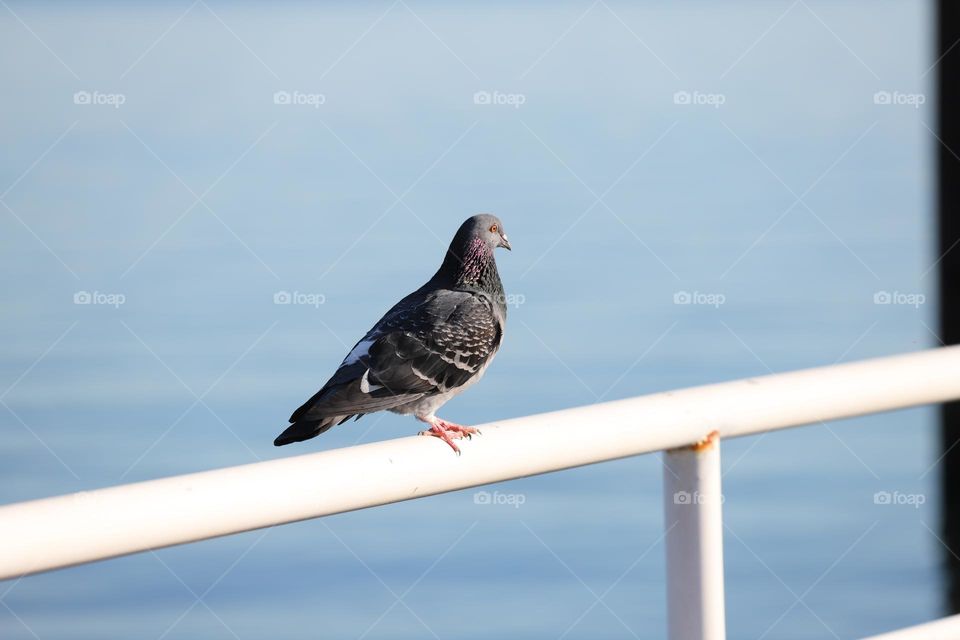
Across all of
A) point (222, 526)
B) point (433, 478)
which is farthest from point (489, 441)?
point (222, 526)

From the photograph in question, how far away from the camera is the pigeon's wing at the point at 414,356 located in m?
2.97

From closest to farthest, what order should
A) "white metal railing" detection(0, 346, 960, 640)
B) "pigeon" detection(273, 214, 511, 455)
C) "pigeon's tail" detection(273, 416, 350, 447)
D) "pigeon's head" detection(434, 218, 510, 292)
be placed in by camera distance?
"white metal railing" detection(0, 346, 960, 640) → "pigeon's tail" detection(273, 416, 350, 447) → "pigeon" detection(273, 214, 511, 455) → "pigeon's head" detection(434, 218, 510, 292)

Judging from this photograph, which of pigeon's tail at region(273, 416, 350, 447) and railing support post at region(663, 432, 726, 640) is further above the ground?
pigeon's tail at region(273, 416, 350, 447)

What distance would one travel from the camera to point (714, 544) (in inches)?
59.3

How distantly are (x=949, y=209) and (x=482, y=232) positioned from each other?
2824 millimetres

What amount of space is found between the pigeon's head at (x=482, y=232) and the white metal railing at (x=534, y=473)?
6.88ft

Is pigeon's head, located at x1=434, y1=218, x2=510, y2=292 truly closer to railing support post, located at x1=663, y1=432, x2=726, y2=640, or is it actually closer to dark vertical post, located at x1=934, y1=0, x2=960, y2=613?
railing support post, located at x1=663, y1=432, x2=726, y2=640

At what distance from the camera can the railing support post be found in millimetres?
1501

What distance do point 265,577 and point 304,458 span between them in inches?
196

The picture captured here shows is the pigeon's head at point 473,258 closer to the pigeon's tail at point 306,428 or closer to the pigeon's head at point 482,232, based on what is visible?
the pigeon's head at point 482,232

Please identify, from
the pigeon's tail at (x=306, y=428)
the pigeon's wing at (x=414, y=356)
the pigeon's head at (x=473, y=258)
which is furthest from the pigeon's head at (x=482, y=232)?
the pigeon's tail at (x=306, y=428)

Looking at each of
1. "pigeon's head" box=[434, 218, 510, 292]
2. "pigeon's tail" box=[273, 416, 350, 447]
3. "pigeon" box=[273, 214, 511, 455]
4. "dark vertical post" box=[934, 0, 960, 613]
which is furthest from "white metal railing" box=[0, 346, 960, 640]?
"dark vertical post" box=[934, 0, 960, 613]

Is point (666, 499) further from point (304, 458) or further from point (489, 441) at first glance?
point (304, 458)

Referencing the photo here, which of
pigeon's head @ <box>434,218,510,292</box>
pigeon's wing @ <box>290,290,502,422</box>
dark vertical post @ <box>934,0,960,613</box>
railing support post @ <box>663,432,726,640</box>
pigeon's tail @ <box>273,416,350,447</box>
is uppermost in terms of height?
dark vertical post @ <box>934,0,960,613</box>
